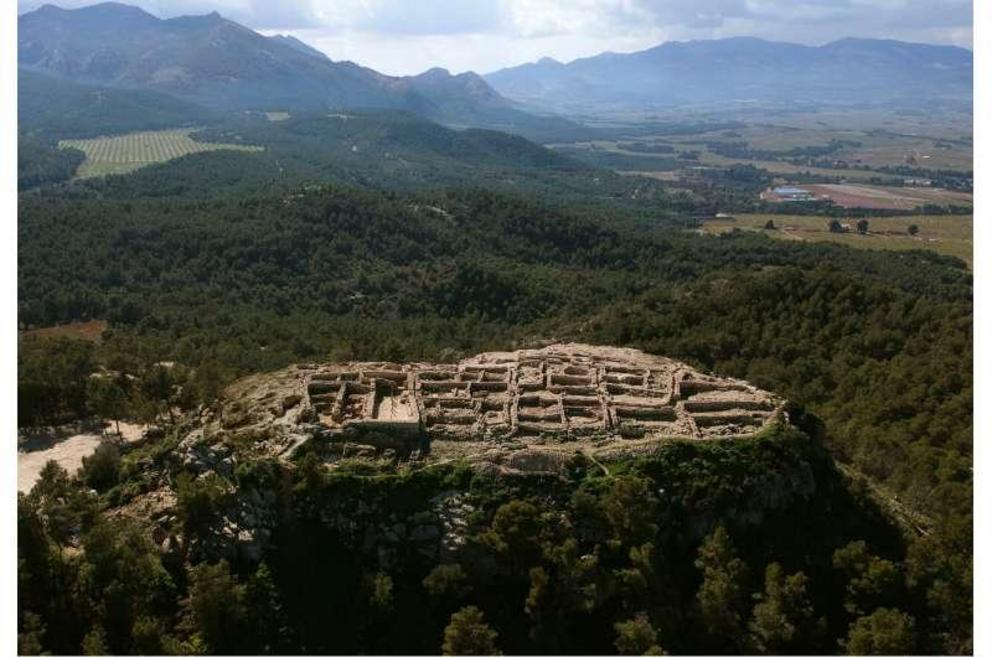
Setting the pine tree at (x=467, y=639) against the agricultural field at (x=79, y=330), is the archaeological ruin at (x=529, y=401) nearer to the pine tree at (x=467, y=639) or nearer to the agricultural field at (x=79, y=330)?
the pine tree at (x=467, y=639)

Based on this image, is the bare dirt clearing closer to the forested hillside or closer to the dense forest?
the dense forest

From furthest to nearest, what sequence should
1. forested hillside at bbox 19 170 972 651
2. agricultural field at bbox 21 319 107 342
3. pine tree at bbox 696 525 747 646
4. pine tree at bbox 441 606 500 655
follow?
agricultural field at bbox 21 319 107 342
forested hillside at bbox 19 170 972 651
pine tree at bbox 696 525 747 646
pine tree at bbox 441 606 500 655

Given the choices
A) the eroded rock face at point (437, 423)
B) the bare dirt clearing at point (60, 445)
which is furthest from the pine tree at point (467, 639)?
the bare dirt clearing at point (60, 445)

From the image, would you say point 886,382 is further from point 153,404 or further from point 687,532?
point 153,404

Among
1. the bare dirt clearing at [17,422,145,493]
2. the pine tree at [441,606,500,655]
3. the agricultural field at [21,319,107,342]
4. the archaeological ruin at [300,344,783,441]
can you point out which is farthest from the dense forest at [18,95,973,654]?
the agricultural field at [21,319,107,342]

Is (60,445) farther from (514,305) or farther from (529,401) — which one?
(514,305)

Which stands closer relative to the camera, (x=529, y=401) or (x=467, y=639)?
(x=467, y=639)

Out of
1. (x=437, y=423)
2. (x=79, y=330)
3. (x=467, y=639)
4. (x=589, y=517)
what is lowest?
(x=467, y=639)

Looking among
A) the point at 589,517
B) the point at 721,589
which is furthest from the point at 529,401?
the point at 721,589
